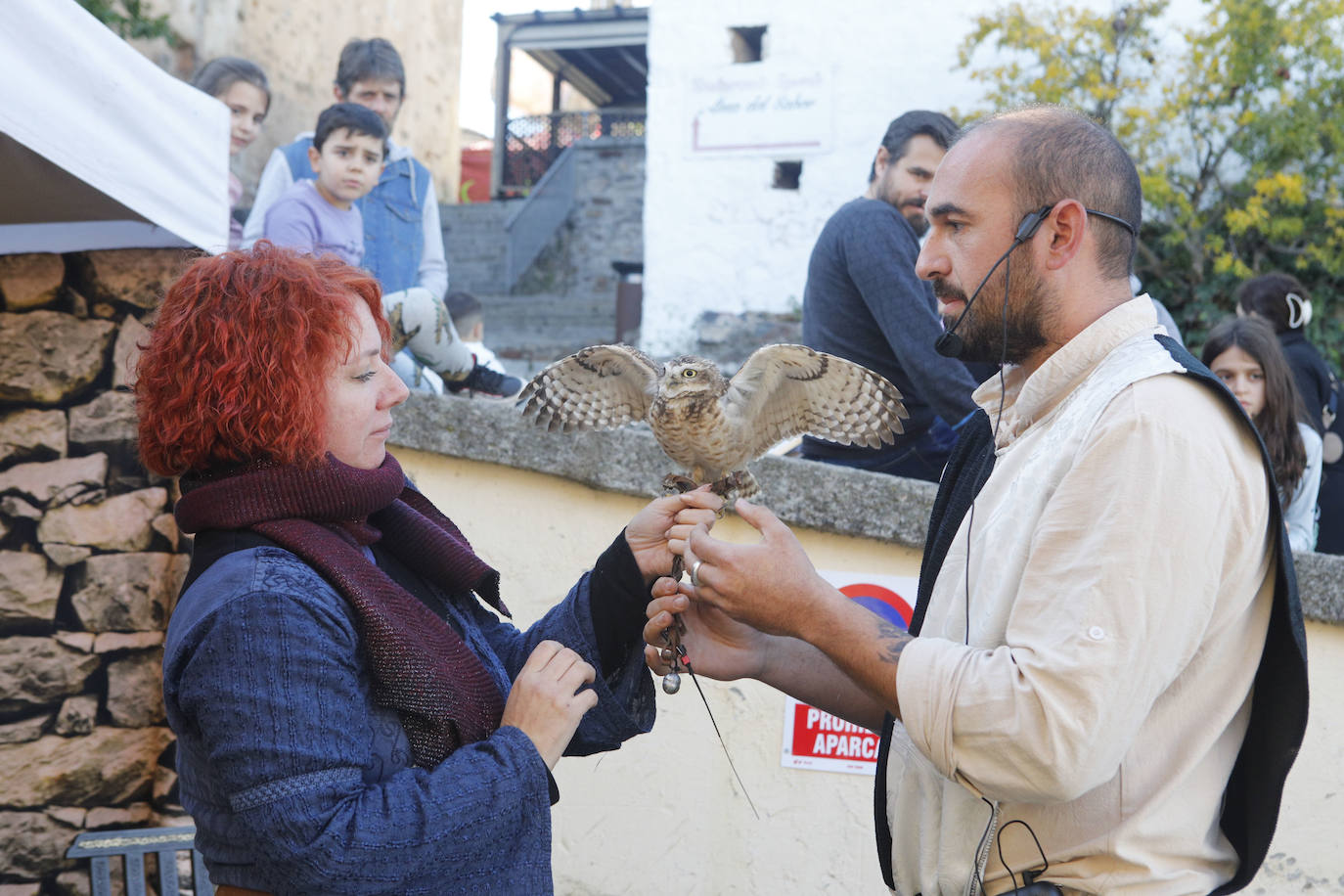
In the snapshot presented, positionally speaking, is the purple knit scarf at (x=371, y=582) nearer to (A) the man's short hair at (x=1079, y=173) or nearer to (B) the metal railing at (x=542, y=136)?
(A) the man's short hair at (x=1079, y=173)

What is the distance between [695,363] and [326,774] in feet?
3.21

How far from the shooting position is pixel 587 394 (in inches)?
101

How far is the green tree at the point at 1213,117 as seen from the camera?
9.27 m

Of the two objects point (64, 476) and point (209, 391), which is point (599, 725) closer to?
point (209, 391)

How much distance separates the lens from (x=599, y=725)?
7.51 ft

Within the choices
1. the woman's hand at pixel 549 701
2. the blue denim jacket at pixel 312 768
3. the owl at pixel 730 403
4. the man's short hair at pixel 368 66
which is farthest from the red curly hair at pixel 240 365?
the man's short hair at pixel 368 66

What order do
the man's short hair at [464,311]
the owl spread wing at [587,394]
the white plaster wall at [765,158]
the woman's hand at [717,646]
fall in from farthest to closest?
the white plaster wall at [765,158] → the man's short hair at [464,311] → the owl spread wing at [587,394] → the woman's hand at [717,646]

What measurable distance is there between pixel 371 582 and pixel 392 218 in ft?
12.5

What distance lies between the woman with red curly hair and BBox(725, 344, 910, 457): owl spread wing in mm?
487

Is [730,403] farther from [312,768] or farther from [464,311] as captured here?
[464,311]

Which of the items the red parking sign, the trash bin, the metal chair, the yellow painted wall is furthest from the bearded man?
the trash bin

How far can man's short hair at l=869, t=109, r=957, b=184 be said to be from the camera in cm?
359

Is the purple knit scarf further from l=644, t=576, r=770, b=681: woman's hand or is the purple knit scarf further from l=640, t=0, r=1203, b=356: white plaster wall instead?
l=640, t=0, r=1203, b=356: white plaster wall

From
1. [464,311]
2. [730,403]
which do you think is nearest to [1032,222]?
[730,403]
